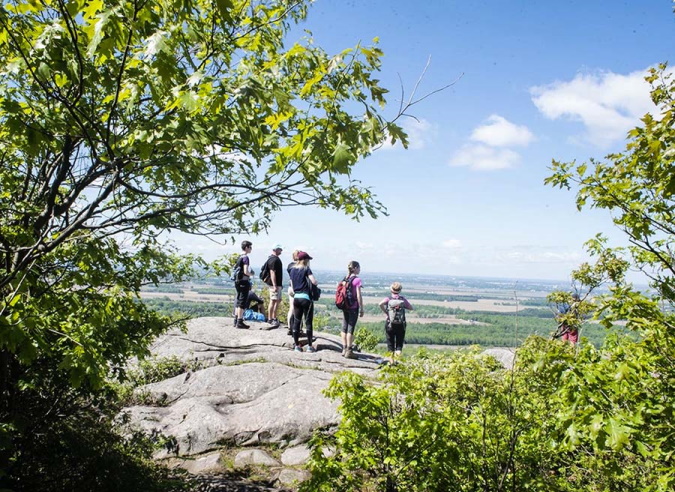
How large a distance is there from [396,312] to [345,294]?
128 cm

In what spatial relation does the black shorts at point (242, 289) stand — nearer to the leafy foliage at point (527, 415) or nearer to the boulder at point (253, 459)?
the boulder at point (253, 459)

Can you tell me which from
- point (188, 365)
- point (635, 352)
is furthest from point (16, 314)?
point (188, 365)

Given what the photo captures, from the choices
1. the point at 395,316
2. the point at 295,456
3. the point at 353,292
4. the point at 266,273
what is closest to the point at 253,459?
the point at 295,456

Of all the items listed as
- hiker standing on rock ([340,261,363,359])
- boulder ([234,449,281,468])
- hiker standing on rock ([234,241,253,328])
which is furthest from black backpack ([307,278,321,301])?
boulder ([234,449,281,468])

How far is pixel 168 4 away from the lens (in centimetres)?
263

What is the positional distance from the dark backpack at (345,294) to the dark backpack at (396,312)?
97 centimetres

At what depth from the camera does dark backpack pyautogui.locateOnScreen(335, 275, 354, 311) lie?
959cm

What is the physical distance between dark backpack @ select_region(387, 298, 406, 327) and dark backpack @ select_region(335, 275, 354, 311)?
0.97m

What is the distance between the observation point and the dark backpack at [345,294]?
9594 mm

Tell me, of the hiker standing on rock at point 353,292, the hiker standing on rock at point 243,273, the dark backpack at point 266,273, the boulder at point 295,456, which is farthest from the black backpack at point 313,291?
the boulder at point 295,456

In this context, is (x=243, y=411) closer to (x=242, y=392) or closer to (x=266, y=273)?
(x=242, y=392)

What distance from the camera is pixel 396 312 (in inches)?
383

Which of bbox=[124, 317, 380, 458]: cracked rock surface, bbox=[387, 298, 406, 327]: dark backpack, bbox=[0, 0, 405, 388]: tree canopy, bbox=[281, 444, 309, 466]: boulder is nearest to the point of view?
bbox=[0, 0, 405, 388]: tree canopy

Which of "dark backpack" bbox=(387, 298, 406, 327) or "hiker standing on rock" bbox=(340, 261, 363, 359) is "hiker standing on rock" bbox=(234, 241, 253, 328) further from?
"dark backpack" bbox=(387, 298, 406, 327)
